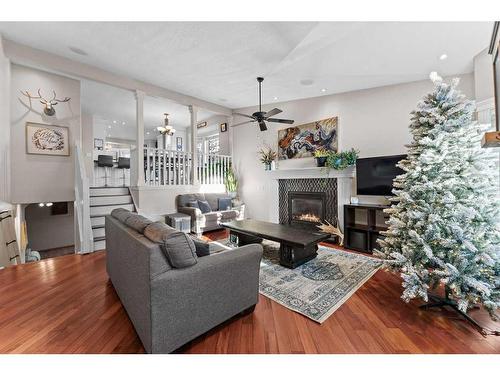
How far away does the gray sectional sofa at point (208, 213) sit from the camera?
16.3 feet

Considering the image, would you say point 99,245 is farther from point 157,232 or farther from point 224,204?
point 157,232

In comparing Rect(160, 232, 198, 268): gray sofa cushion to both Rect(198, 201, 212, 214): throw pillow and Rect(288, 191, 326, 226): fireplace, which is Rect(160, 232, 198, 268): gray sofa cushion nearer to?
Rect(288, 191, 326, 226): fireplace

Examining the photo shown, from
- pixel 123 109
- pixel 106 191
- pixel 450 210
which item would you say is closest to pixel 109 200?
pixel 106 191

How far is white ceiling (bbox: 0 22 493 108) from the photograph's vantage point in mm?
2676

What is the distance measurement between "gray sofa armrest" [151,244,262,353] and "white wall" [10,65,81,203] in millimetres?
4388

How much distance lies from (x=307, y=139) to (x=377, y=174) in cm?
180

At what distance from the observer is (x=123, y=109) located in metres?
6.68

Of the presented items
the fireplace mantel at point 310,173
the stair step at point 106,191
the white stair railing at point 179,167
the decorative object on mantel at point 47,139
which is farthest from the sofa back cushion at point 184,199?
the decorative object on mantel at point 47,139

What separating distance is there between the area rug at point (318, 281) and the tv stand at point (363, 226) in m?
0.41

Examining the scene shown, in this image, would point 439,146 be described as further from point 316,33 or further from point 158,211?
point 158,211

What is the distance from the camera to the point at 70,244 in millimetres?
5242

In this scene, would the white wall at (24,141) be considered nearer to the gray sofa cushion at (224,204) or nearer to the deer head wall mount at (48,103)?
the deer head wall mount at (48,103)

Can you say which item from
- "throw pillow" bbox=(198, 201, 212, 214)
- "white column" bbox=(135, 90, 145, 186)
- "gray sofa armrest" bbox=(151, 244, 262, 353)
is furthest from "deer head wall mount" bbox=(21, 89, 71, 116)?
"gray sofa armrest" bbox=(151, 244, 262, 353)

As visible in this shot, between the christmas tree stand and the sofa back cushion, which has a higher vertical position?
the sofa back cushion
